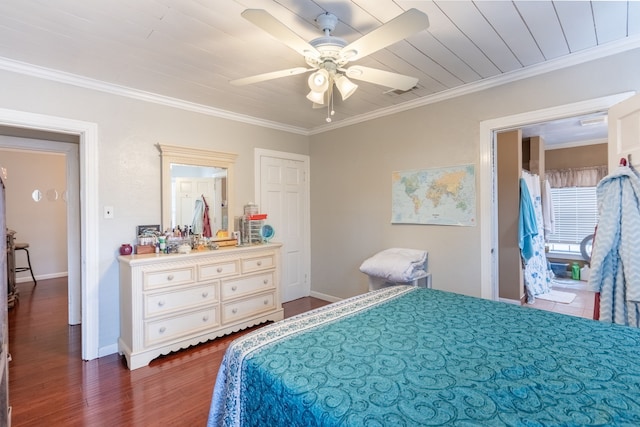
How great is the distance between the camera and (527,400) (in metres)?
0.97

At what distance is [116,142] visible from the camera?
2.87 metres

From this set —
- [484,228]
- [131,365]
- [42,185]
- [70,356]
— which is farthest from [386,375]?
[42,185]

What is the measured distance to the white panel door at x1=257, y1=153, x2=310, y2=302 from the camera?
4.07 meters

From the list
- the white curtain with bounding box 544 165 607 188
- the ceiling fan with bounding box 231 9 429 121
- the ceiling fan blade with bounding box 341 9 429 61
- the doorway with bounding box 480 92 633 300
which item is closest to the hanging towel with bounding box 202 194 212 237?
the ceiling fan with bounding box 231 9 429 121

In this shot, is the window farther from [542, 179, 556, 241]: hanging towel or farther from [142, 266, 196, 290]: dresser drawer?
[142, 266, 196, 290]: dresser drawer

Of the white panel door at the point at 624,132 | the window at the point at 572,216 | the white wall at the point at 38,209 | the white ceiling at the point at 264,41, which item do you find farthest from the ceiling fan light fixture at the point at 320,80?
the white wall at the point at 38,209

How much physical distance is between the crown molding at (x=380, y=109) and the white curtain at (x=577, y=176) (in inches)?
159

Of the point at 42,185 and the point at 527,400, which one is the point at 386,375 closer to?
the point at 527,400

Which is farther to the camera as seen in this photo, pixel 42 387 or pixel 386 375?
pixel 42 387

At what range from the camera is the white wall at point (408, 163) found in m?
2.39

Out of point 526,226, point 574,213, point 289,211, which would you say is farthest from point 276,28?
point 574,213

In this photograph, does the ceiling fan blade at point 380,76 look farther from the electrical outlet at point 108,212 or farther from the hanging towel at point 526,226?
the hanging towel at point 526,226

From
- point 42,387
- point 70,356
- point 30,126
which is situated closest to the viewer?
point 42,387

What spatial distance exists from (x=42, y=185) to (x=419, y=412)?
7.57 metres
